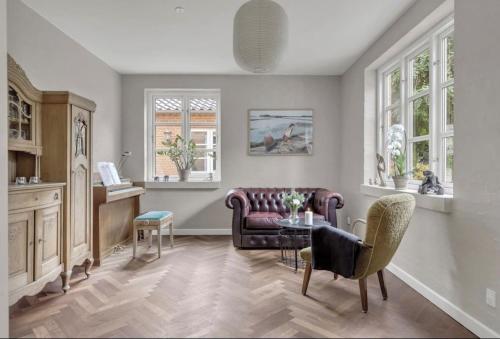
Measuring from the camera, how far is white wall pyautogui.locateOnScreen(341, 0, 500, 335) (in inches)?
83.8

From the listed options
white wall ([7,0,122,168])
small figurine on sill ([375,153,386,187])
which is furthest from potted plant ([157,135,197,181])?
small figurine on sill ([375,153,386,187])

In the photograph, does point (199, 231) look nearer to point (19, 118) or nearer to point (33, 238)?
point (33, 238)

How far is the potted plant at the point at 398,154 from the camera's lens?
11.1ft

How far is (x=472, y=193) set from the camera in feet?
7.64

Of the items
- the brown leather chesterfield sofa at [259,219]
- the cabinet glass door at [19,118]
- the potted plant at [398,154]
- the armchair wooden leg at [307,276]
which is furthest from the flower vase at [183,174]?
the potted plant at [398,154]

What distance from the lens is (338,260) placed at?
2635mm

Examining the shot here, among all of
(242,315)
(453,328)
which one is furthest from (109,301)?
(453,328)

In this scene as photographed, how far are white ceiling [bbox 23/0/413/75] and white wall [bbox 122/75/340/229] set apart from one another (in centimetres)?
50

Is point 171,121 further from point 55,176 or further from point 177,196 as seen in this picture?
point 55,176

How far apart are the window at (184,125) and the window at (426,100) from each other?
2822 mm

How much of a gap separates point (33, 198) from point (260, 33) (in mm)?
2184

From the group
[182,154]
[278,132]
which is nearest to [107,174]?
[182,154]

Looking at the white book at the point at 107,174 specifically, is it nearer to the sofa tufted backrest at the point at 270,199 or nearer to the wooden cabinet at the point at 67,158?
the wooden cabinet at the point at 67,158

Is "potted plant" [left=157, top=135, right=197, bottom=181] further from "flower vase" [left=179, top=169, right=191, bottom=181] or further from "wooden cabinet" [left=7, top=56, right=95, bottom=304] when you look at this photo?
"wooden cabinet" [left=7, top=56, right=95, bottom=304]
